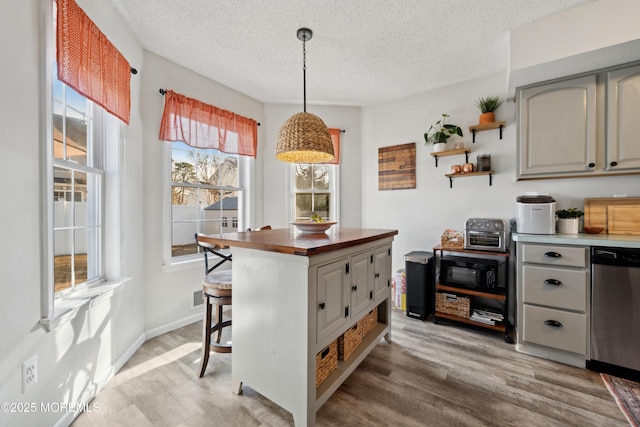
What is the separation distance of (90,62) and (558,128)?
3585 millimetres

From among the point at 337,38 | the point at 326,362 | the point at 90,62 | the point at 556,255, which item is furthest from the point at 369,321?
the point at 90,62

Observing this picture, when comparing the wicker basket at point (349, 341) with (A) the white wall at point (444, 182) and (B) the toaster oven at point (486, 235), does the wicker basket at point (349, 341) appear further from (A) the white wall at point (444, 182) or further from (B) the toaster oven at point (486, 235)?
(A) the white wall at point (444, 182)

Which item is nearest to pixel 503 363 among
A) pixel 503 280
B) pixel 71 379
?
pixel 503 280

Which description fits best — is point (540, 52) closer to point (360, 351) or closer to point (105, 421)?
point (360, 351)

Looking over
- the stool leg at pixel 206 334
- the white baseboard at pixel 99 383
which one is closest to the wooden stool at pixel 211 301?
the stool leg at pixel 206 334

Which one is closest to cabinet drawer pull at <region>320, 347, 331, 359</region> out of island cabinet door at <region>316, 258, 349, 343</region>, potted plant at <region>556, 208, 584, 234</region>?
island cabinet door at <region>316, 258, 349, 343</region>

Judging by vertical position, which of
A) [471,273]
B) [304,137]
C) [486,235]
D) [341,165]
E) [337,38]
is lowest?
[471,273]

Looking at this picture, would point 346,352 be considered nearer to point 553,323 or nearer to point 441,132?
point 553,323

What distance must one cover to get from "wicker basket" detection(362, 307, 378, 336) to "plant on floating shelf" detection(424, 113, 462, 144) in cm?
215

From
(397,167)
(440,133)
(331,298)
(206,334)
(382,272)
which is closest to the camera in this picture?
(331,298)

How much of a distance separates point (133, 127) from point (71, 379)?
1832 mm

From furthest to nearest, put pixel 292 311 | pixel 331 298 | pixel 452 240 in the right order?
pixel 452 240, pixel 331 298, pixel 292 311

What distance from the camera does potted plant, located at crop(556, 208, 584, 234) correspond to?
229 centimetres

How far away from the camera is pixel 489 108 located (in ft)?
9.22
